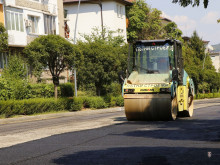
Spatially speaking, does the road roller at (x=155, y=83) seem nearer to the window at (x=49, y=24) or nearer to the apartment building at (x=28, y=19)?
the apartment building at (x=28, y=19)

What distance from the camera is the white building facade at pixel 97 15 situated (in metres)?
58.0

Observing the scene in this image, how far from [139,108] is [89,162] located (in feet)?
27.8

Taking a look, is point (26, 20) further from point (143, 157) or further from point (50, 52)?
point (143, 157)

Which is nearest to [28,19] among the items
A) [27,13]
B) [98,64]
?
[27,13]

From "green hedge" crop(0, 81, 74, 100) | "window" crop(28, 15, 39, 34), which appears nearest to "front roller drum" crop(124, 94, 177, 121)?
"green hedge" crop(0, 81, 74, 100)

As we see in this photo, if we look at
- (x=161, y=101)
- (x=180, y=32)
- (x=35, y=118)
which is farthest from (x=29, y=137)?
(x=180, y=32)

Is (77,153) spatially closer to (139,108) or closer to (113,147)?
(113,147)

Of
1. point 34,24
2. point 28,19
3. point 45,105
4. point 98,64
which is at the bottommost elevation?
point 45,105

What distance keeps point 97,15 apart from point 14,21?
943 inches

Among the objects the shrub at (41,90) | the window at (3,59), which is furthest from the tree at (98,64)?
the window at (3,59)

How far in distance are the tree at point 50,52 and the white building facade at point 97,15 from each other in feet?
92.3

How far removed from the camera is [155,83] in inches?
668

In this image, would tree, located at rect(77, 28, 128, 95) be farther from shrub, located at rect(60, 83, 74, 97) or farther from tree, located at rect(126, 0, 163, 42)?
tree, located at rect(126, 0, 163, 42)

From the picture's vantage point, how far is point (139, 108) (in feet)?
55.0
